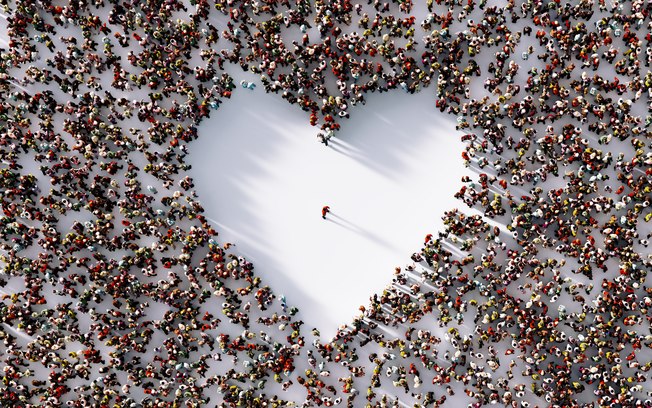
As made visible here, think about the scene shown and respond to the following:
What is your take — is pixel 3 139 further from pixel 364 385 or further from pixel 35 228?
pixel 364 385

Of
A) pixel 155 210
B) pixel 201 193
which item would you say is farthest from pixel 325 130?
pixel 155 210

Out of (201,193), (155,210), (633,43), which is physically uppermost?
(633,43)

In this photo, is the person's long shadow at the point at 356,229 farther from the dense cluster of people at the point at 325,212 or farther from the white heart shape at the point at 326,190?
the dense cluster of people at the point at 325,212

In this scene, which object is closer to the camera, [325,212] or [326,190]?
[325,212]

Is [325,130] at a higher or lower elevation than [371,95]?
lower

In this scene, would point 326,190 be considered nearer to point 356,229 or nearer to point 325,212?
point 325,212

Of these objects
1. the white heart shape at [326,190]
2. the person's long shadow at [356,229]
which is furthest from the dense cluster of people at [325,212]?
the person's long shadow at [356,229]

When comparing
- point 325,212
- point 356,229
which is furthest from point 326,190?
point 356,229
